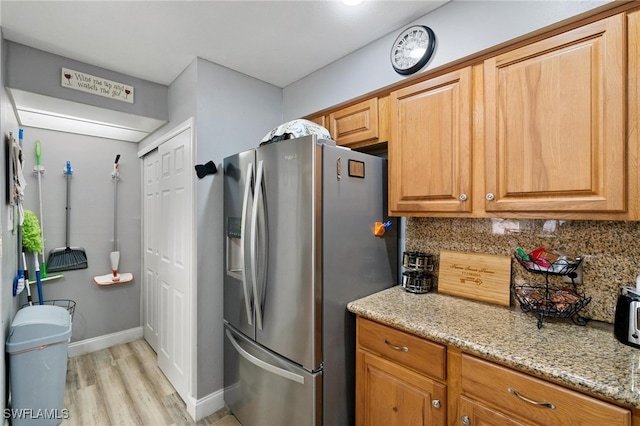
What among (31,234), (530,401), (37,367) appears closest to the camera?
(530,401)

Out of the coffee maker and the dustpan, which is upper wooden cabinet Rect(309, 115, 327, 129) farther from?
the dustpan

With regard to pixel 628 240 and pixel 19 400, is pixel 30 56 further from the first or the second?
pixel 628 240

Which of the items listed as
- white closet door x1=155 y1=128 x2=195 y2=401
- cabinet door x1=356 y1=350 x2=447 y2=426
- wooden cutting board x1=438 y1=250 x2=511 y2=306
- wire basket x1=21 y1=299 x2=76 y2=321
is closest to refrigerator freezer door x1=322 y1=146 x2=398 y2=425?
cabinet door x1=356 y1=350 x2=447 y2=426

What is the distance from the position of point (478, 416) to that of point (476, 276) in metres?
0.73

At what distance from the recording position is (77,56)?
1944 millimetres

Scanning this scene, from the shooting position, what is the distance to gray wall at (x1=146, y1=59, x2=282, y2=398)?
1977mm

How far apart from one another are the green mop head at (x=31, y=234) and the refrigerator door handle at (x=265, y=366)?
190 centimetres

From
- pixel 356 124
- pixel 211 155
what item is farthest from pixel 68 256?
pixel 356 124

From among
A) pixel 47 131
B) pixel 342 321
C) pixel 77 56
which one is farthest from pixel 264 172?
pixel 47 131

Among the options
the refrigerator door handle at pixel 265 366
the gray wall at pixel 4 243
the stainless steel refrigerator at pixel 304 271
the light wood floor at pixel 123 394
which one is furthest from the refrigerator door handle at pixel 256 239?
the gray wall at pixel 4 243

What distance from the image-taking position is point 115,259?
9.60 feet

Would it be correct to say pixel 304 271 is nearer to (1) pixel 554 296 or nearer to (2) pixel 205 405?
(1) pixel 554 296

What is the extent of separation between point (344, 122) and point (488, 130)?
3.10ft

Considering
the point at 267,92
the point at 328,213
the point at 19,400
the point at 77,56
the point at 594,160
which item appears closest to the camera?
the point at 594,160
